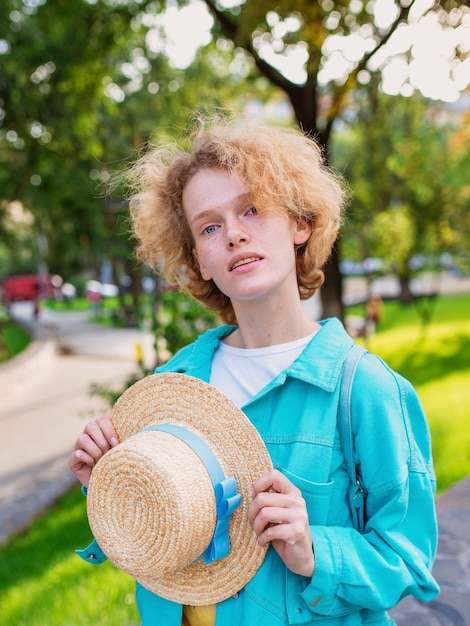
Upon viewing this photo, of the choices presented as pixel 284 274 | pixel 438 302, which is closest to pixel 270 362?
pixel 284 274

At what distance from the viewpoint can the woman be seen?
4.55 feet

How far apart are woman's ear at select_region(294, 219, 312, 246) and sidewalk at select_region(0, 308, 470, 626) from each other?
1.88m

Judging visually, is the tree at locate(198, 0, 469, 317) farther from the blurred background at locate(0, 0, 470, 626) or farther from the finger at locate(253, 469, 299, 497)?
the finger at locate(253, 469, 299, 497)

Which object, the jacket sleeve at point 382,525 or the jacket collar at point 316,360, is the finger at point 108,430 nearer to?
the jacket collar at point 316,360

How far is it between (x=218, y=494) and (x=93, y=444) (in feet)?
1.33

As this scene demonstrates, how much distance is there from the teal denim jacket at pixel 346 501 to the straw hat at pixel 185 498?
0.08m

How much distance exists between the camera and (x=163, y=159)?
6.41 feet

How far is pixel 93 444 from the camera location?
1.61 m

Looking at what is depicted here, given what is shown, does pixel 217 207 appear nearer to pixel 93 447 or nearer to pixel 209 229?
pixel 209 229

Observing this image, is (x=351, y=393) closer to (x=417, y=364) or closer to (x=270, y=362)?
(x=270, y=362)

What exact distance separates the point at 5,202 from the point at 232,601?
14.4m

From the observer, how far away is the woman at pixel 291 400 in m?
1.39

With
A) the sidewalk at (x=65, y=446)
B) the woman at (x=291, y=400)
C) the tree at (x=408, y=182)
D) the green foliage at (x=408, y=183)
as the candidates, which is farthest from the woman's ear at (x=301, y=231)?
the green foliage at (x=408, y=183)

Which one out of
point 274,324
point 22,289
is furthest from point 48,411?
point 22,289
